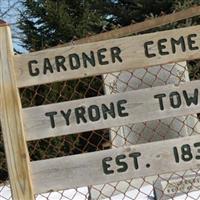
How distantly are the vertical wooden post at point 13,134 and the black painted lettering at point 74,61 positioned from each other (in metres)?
0.35

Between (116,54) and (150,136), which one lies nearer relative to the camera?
(116,54)

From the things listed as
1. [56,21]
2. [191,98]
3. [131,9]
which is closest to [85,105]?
[191,98]

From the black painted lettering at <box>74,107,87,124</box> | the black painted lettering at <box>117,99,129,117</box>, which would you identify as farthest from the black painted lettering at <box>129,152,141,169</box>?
the black painted lettering at <box>74,107,87,124</box>

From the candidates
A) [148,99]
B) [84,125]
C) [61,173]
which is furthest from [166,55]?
Answer: [61,173]

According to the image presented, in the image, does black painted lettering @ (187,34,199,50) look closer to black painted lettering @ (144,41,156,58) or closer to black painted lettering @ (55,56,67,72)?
black painted lettering @ (144,41,156,58)

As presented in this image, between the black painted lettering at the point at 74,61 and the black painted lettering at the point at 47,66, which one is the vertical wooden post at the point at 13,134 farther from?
the black painted lettering at the point at 74,61

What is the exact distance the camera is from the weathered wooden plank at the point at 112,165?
152 inches

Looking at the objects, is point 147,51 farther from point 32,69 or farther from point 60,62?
point 32,69

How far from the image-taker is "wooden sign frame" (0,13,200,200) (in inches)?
152

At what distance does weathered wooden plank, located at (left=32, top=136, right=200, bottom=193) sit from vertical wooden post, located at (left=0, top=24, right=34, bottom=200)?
0.21ft

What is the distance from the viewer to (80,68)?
387 centimetres

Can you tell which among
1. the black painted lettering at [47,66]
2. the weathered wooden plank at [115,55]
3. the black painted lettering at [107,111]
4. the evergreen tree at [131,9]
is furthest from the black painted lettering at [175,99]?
the evergreen tree at [131,9]

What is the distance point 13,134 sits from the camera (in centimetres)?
387

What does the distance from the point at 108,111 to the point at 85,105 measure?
138mm
